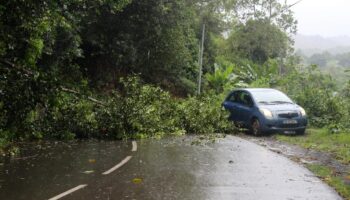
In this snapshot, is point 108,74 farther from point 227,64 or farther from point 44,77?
point 44,77

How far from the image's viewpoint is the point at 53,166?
1020 centimetres

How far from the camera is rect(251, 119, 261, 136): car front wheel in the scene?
16906 millimetres

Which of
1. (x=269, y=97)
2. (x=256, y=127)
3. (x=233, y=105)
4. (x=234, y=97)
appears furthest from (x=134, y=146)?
(x=234, y=97)

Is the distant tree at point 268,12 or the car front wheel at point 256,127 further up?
the distant tree at point 268,12

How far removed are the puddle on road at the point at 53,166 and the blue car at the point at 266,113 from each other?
5529mm

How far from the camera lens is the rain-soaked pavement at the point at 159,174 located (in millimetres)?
7879

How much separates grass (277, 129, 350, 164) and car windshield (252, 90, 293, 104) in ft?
5.15

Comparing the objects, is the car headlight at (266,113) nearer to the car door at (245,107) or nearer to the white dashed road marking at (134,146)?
the car door at (245,107)

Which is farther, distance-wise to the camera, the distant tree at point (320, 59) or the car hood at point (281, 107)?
the distant tree at point (320, 59)

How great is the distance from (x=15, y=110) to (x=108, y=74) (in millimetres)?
16959

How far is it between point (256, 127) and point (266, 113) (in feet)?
2.26

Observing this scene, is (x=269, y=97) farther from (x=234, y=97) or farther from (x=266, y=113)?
(x=234, y=97)

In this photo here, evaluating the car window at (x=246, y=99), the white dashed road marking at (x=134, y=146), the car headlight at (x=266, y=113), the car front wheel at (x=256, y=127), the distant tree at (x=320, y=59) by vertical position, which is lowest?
the white dashed road marking at (x=134, y=146)

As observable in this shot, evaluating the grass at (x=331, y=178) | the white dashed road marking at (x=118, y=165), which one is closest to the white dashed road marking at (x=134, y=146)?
the white dashed road marking at (x=118, y=165)
